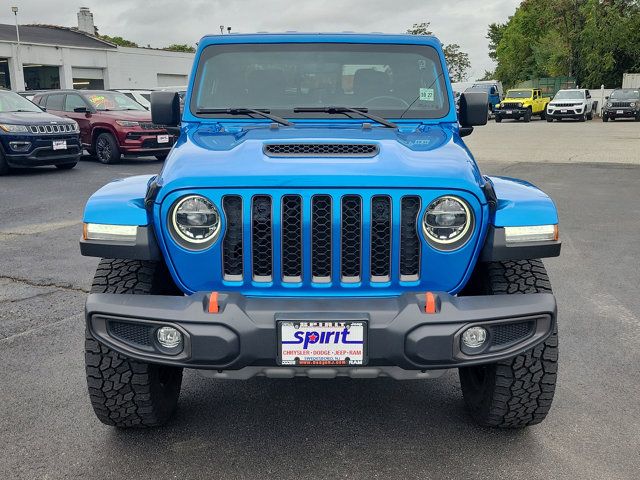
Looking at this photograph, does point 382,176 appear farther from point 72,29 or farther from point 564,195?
point 72,29

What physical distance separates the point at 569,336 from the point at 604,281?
163 cm

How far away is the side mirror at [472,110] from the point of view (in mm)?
4277

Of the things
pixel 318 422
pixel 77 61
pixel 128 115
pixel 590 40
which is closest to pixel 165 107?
pixel 318 422

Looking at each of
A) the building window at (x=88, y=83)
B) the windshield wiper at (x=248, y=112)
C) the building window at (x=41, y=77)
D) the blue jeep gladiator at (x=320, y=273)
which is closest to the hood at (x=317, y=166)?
the blue jeep gladiator at (x=320, y=273)

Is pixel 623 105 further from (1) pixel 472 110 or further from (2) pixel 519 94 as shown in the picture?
(1) pixel 472 110

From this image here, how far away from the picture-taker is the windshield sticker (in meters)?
4.06

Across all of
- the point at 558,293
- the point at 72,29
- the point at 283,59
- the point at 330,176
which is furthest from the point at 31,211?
the point at 72,29

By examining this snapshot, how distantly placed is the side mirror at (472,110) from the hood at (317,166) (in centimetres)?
102

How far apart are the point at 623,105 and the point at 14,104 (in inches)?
1131

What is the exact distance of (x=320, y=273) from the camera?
2.82 metres

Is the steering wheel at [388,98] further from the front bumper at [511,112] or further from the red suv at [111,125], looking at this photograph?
the front bumper at [511,112]

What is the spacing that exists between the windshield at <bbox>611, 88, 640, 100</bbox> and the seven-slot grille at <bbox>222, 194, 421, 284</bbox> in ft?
111

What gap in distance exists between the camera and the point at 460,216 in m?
2.80

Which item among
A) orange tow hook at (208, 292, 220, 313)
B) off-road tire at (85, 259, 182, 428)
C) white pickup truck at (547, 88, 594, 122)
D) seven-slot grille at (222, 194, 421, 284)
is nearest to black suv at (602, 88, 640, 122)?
white pickup truck at (547, 88, 594, 122)
